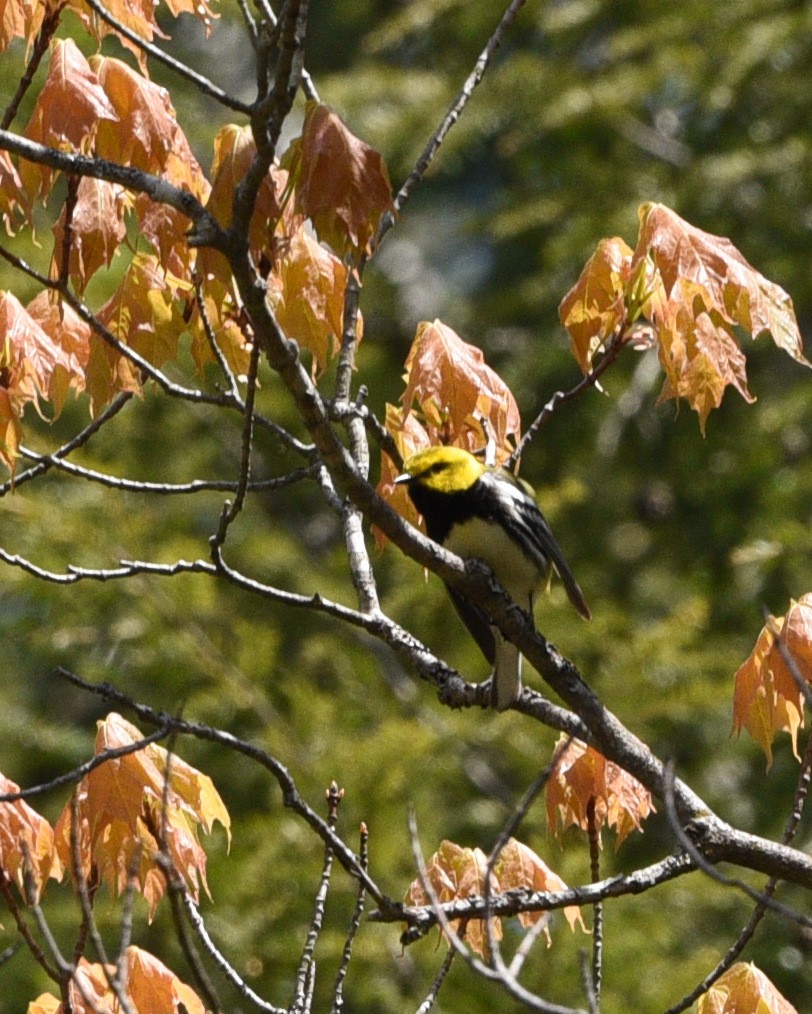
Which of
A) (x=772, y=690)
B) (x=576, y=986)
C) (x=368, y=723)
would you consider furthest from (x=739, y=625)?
(x=772, y=690)

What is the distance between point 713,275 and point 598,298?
217 mm

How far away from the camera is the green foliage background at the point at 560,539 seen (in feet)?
15.9

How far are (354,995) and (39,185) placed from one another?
3.17 meters

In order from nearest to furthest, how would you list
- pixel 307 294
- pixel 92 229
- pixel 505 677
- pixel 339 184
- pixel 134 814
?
pixel 339 184
pixel 134 814
pixel 92 229
pixel 307 294
pixel 505 677

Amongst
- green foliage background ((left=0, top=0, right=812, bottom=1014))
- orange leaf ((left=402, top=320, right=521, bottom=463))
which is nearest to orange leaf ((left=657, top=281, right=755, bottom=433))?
orange leaf ((left=402, top=320, right=521, bottom=463))

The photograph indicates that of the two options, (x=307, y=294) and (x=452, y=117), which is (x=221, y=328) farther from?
(x=452, y=117)

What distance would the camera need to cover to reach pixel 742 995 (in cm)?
203

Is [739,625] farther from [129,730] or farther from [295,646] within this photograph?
[129,730]

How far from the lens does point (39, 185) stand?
2.24 metres

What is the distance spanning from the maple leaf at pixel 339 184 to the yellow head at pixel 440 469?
0.69m

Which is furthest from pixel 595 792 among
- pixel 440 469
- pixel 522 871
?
pixel 440 469

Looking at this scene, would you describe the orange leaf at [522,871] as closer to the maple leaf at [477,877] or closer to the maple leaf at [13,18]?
the maple leaf at [477,877]

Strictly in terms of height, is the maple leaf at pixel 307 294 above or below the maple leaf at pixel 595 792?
above

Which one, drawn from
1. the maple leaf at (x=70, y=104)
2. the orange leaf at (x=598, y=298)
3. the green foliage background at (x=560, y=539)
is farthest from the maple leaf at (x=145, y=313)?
the green foliage background at (x=560, y=539)
